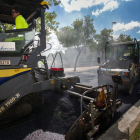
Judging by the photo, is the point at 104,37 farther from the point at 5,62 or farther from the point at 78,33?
the point at 5,62

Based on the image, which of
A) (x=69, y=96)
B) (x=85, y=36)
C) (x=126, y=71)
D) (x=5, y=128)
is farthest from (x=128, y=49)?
(x=85, y=36)

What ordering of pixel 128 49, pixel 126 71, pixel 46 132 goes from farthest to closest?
pixel 128 49 < pixel 126 71 < pixel 46 132

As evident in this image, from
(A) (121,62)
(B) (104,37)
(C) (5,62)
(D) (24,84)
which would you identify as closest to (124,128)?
(D) (24,84)

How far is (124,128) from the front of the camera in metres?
3.04

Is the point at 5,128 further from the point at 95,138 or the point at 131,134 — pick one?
the point at 131,134

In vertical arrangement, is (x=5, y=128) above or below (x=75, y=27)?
below

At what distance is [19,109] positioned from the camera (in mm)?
3068

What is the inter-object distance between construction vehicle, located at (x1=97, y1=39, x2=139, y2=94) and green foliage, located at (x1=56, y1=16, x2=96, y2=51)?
1107cm

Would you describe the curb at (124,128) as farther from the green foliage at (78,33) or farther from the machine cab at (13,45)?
the green foliage at (78,33)

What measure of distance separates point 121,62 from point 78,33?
12028 millimetres

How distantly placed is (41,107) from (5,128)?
3.54ft

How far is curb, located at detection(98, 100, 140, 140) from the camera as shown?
2.73 m

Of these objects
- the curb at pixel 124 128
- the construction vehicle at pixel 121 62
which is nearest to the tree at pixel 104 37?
the construction vehicle at pixel 121 62

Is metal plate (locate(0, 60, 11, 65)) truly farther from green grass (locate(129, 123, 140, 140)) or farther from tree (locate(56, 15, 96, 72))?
tree (locate(56, 15, 96, 72))
